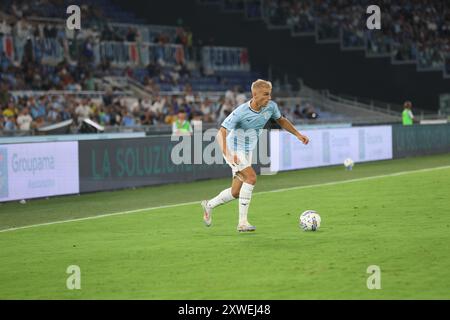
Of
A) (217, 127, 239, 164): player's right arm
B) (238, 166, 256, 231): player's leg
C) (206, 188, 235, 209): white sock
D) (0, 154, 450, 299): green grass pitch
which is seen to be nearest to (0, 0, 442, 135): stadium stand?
(0, 154, 450, 299): green grass pitch

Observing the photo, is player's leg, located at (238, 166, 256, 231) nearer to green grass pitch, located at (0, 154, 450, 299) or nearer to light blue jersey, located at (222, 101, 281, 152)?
light blue jersey, located at (222, 101, 281, 152)

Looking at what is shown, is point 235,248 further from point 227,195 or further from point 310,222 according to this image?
point 310,222

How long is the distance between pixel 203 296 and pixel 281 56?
134ft

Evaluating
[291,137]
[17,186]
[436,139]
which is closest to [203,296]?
[17,186]

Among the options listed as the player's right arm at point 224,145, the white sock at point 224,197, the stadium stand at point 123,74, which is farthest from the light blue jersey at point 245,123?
the stadium stand at point 123,74

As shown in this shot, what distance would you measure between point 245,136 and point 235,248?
2.06 metres

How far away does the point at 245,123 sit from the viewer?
13320 millimetres

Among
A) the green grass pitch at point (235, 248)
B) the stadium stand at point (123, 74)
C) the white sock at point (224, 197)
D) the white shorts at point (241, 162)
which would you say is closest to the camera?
the green grass pitch at point (235, 248)

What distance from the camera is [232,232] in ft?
45.6

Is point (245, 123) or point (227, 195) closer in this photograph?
point (245, 123)

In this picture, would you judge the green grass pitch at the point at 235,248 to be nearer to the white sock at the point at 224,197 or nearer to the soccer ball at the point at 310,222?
the soccer ball at the point at 310,222

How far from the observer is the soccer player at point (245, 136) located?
13143mm

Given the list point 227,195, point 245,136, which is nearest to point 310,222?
point 227,195

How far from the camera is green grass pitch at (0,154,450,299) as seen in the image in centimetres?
936
